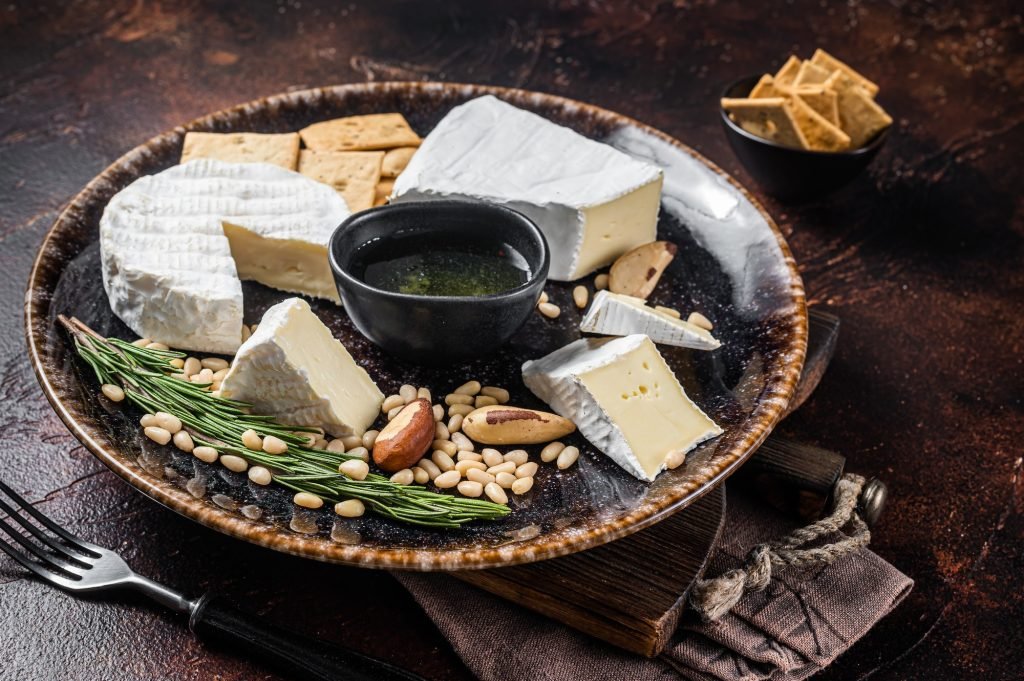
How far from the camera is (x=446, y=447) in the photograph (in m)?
1.82

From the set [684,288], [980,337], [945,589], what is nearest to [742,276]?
[684,288]

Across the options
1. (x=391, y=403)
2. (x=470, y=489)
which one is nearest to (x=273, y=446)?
(x=391, y=403)

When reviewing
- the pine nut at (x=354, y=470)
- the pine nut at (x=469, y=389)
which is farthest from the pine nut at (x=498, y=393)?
the pine nut at (x=354, y=470)

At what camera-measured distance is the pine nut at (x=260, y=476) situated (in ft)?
5.57

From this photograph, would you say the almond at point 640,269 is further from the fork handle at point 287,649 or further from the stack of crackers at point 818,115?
the fork handle at point 287,649

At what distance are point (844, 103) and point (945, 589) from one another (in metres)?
1.40

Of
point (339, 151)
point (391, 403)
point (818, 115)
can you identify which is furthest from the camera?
point (818, 115)

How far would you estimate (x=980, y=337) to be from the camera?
243cm

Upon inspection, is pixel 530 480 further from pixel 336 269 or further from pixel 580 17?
pixel 580 17

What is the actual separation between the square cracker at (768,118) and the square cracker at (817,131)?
28 millimetres

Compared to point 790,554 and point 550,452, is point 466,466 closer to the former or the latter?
point 550,452

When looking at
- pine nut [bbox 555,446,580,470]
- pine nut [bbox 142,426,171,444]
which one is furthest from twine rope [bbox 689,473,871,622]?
pine nut [bbox 142,426,171,444]

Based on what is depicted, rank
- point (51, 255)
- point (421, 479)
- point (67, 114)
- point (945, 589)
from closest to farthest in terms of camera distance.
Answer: point (421, 479), point (945, 589), point (51, 255), point (67, 114)

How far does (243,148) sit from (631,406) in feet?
4.12
